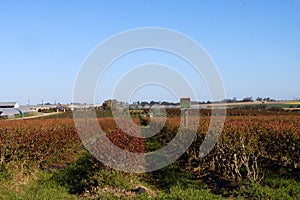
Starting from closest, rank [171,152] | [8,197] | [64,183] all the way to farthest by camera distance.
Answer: [8,197] < [64,183] < [171,152]

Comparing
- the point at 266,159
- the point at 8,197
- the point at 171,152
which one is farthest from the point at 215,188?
the point at 171,152

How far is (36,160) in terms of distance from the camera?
41.3ft

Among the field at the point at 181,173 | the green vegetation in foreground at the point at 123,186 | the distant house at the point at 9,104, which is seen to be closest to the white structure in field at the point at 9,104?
the distant house at the point at 9,104

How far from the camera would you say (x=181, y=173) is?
12.4 meters

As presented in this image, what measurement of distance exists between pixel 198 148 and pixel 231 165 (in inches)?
96.0

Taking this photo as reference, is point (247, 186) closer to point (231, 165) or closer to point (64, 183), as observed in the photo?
point (231, 165)

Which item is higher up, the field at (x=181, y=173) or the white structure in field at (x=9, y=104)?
the white structure in field at (x=9, y=104)

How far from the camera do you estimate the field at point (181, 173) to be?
8453mm

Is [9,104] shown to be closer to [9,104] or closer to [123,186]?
[9,104]

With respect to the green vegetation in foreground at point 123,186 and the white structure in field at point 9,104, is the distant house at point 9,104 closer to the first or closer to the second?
the white structure in field at point 9,104

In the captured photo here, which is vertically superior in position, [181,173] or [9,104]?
[9,104]

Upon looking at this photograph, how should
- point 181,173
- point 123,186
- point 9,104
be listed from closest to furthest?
1. point 123,186
2. point 181,173
3. point 9,104

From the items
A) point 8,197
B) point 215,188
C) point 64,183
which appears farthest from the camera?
point 64,183

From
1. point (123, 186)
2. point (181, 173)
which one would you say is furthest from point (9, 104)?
point (123, 186)
